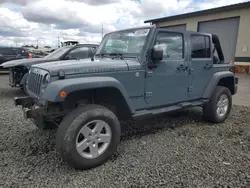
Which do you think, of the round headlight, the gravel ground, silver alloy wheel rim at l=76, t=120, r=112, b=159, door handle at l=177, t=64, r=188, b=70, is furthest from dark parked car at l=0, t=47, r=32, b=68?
silver alloy wheel rim at l=76, t=120, r=112, b=159

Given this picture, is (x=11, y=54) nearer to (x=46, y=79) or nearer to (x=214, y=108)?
(x=46, y=79)

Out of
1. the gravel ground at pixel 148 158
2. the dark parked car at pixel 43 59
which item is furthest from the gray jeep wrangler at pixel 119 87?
the dark parked car at pixel 43 59

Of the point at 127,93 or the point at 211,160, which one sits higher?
the point at 127,93

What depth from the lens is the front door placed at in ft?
11.9

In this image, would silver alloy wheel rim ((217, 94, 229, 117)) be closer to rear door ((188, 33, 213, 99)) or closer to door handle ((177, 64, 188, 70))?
rear door ((188, 33, 213, 99))

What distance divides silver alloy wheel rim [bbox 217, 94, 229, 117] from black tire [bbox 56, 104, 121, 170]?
9.18 ft

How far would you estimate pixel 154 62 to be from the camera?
354 cm

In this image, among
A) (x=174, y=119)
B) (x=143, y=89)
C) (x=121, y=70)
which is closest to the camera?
(x=121, y=70)

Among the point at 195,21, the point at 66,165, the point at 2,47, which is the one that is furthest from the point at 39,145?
the point at 195,21

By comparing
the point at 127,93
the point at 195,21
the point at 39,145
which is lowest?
the point at 39,145

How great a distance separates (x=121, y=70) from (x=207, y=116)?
246cm

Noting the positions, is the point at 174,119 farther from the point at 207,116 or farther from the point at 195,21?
the point at 195,21

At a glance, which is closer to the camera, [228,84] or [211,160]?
[211,160]

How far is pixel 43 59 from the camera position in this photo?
7.15 metres
